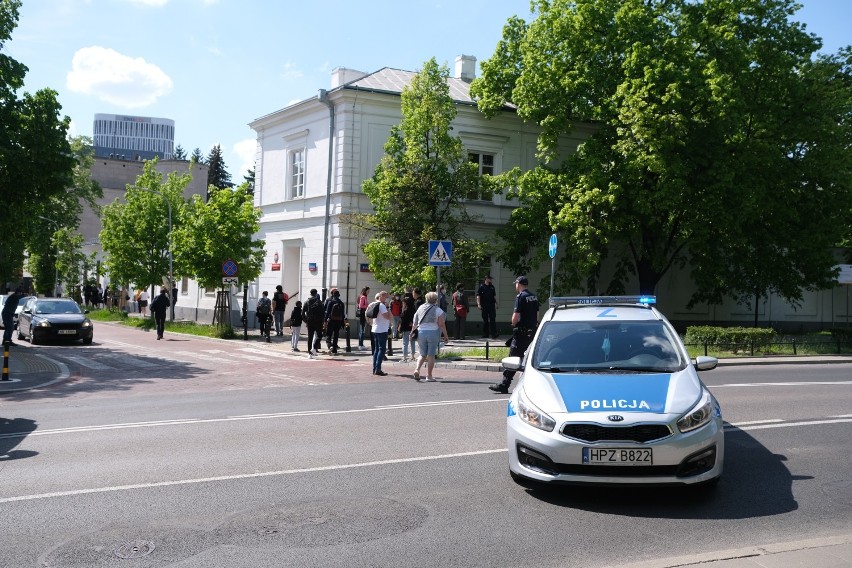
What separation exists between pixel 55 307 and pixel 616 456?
995 inches

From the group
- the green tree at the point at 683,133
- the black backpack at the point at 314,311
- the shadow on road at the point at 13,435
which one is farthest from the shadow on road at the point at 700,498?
the green tree at the point at 683,133

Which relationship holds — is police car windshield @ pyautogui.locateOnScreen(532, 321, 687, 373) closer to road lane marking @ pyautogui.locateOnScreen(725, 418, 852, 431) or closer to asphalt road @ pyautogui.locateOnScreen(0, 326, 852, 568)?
asphalt road @ pyautogui.locateOnScreen(0, 326, 852, 568)

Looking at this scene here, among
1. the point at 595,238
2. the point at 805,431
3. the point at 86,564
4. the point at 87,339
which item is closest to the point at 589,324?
the point at 805,431

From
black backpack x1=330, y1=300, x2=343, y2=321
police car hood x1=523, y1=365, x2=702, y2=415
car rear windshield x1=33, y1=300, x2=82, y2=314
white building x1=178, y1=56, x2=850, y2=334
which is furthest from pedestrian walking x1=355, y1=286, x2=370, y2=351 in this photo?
police car hood x1=523, y1=365, x2=702, y2=415

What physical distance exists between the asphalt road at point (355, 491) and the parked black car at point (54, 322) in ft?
44.5

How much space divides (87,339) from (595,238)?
693 inches

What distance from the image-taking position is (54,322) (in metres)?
25.6

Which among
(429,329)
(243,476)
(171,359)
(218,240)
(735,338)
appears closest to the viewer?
(243,476)

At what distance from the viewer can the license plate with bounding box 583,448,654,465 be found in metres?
6.18

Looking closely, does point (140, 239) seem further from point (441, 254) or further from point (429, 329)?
point (429, 329)

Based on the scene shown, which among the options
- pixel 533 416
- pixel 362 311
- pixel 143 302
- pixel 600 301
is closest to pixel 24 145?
pixel 362 311

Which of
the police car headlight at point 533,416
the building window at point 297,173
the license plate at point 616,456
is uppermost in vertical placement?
the building window at point 297,173

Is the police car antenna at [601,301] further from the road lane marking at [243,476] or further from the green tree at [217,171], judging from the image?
the green tree at [217,171]

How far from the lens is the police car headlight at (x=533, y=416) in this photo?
644 cm
